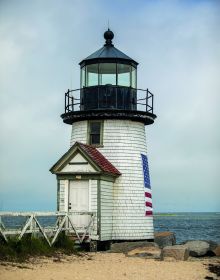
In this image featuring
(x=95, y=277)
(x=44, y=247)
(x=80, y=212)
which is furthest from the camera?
(x=80, y=212)

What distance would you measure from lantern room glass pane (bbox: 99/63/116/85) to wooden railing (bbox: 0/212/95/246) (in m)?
5.21

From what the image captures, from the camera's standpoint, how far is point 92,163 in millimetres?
20438

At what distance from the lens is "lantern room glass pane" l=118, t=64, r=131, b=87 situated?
22.2 metres

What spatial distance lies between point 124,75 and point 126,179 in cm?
402

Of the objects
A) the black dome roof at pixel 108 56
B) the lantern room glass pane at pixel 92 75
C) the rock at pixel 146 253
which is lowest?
the rock at pixel 146 253

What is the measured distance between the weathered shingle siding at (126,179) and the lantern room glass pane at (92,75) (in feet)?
5.03

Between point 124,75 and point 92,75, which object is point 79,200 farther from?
point 124,75

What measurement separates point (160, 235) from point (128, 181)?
4.03 meters

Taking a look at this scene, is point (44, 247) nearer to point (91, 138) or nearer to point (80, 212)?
point (80, 212)

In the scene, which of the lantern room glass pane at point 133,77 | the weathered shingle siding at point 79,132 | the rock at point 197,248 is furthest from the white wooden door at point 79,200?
A: the lantern room glass pane at point 133,77

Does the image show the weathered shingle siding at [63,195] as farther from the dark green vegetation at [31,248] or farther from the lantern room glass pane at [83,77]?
the lantern room glass pane at [83,77]

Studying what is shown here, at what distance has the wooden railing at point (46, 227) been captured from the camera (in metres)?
16.1

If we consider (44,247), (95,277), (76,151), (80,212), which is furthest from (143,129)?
(95,277)

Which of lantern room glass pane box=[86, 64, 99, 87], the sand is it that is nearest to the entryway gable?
lantern room glass pane box=[86, 64, 99, 87]
